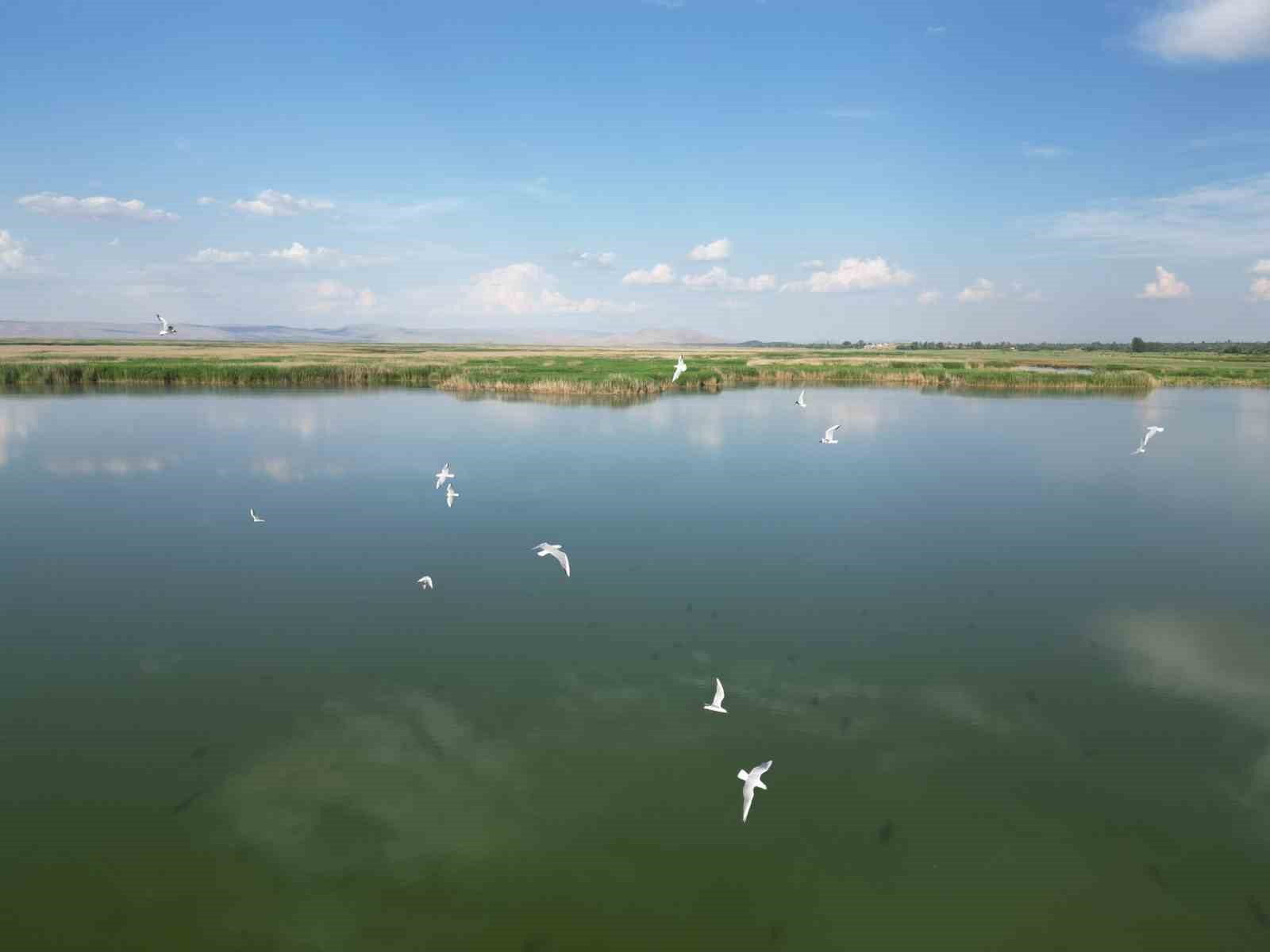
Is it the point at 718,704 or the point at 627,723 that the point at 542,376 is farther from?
the point at 718,704

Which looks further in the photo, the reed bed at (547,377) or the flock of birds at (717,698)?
the reed bed at (547,377)

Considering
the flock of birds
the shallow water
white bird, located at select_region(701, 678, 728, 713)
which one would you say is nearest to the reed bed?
the flock of birds

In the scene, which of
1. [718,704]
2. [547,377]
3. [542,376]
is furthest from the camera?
[542,376]

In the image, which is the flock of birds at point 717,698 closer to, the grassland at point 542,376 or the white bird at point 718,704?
the white bird at point 718,704

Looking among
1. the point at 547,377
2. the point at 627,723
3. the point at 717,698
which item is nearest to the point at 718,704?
the point at 717,698

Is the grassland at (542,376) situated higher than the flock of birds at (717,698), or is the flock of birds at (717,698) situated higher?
the grassland at (542,376)

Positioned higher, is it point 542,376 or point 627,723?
point 542,376

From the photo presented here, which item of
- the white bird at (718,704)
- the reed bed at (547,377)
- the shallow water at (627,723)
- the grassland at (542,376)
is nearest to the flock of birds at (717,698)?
the white bird at (718,704)

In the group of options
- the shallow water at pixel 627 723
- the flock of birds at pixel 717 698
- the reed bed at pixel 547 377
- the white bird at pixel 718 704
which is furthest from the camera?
the reed bed at pixel 547 377

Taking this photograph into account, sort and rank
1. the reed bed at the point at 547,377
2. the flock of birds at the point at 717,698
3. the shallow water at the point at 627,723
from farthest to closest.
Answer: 1. the reed bed at the point at 547,377
2. the flock of birds at the point at 717,698
3. the shallow water at the point at 627,723
